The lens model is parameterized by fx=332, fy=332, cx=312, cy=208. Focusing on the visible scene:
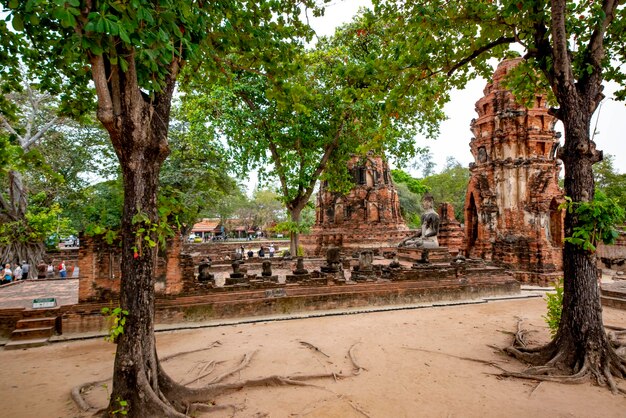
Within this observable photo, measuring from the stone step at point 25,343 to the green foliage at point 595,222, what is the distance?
9.24 meters

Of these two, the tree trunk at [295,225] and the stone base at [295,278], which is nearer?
the stone base at [295,278]

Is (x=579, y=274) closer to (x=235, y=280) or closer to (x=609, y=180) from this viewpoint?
(x=235, y=280)

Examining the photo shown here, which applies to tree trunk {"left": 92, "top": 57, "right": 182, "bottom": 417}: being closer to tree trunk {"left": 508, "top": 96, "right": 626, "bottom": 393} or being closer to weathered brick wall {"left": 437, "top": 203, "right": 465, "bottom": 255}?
tree trunk {"left": 508, "top": 96, "right": 626, "bottom": 393}

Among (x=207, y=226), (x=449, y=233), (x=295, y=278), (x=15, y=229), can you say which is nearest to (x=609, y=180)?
(x=449, y=233)

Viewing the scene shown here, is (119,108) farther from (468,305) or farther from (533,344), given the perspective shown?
(468,305)

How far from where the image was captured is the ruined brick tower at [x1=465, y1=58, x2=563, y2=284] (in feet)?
43.7

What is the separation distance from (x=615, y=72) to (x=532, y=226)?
28.7 feet

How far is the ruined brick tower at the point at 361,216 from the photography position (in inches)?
823

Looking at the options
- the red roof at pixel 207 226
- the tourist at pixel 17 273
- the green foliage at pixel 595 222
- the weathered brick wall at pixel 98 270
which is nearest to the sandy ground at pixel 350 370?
the weathered brick wall at pixel 98 270

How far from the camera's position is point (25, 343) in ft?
20.6

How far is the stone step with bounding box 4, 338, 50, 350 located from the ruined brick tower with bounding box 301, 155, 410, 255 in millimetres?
15719

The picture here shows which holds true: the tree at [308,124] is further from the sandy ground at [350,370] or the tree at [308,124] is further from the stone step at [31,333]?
the stone step at [31,333]

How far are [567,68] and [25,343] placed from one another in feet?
34.3

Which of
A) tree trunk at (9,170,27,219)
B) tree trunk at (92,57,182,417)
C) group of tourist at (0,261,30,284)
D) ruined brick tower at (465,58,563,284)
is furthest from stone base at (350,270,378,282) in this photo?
tree trunk at (9,170,27,219)
